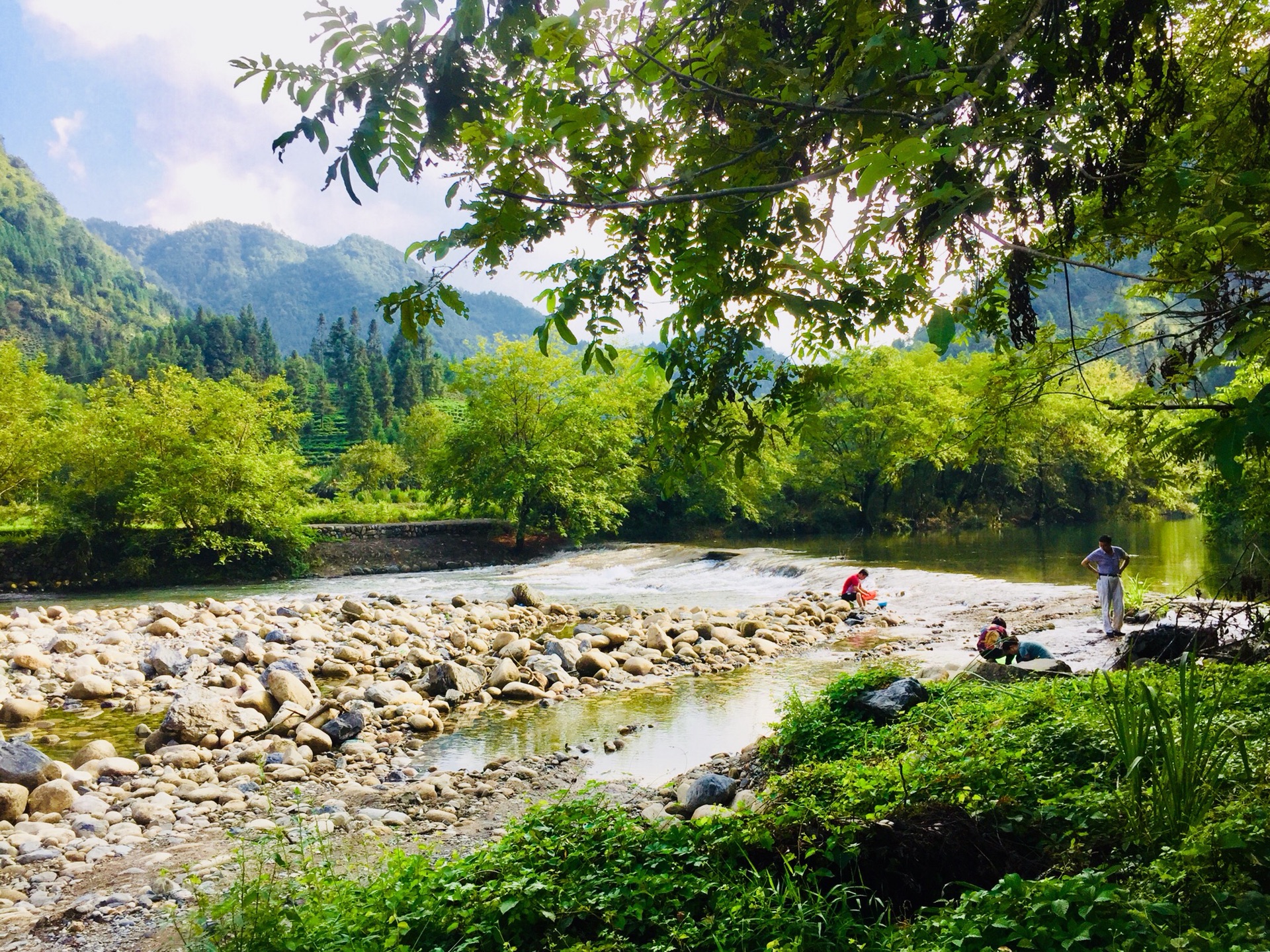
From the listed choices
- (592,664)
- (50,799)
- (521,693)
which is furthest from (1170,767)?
(592,664)

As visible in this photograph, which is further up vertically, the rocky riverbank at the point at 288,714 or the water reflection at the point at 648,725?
the rocky riverbank at the point at 288,714

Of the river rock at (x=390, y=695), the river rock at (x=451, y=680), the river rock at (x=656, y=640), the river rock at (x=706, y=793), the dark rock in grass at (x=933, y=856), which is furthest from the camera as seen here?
the river rock at (x=656, y=640)

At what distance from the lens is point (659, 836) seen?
3.68m

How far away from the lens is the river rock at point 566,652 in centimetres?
1059

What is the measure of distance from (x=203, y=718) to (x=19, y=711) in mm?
2502

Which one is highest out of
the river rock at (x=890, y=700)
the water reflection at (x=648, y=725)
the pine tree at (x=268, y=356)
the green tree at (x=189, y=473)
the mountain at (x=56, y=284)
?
the mountain at (x=56, y=284)

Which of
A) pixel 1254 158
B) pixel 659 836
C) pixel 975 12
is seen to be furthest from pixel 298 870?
pixel 1254 158

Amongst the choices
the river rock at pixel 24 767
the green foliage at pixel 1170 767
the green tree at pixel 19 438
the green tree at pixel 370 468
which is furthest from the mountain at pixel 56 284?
the green foliage at pixel 1170 767

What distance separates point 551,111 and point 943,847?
3187 mm

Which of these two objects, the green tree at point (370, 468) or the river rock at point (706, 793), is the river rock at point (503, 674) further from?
the green tree at point (370, 468)

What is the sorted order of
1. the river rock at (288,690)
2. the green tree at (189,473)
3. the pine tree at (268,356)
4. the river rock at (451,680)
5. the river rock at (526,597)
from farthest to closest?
the pine tree at (268,356) → the green tree at (189,473) → the river rock at (526,597) → the river rock at (451,680) → the river rock at (288,690)

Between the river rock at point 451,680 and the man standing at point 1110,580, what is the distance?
8322 millimetres

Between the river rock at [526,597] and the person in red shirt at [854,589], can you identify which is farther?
the river rock at [526,597]

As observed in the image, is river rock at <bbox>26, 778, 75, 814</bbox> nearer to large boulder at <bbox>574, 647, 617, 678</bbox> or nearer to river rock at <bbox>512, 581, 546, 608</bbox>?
large boulder at <bbox>574, 647, 617, 678</bbox>
